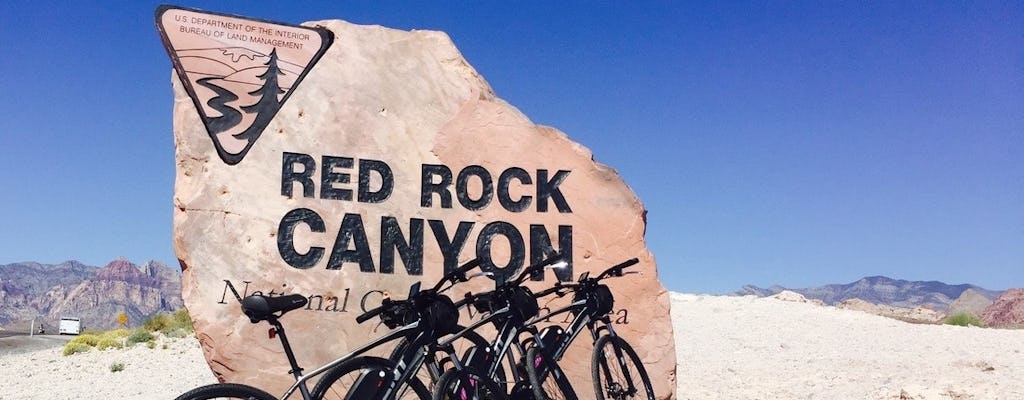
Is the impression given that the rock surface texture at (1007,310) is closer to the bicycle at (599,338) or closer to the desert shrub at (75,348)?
the bicycle at (599,338)

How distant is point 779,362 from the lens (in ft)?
44.0

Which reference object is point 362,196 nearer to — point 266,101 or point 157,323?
point 266,101

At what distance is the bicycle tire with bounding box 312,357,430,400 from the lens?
432 cm

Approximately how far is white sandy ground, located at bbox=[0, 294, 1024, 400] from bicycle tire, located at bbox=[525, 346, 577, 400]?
4.63 metres

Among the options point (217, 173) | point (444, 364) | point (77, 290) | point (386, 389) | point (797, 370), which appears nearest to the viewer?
point (386, 389)

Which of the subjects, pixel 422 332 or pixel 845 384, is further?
pixel 845 384

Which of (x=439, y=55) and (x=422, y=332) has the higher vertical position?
(x=439, y=55)

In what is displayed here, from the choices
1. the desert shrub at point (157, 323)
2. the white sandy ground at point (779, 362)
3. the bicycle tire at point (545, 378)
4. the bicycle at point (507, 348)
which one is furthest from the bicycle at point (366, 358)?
the desert shrub at point (157, 323)

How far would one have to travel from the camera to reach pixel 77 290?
17338 centimetres

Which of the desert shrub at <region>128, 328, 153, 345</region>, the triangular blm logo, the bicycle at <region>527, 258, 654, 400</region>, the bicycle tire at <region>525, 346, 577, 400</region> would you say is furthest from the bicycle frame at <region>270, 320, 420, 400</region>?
the desert shrub at <region>128, 328, 153, 345</region>

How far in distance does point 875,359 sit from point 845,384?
9.17 ft

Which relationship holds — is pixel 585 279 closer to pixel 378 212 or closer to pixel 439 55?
pixel 378 212

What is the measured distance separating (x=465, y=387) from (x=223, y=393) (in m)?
1.40

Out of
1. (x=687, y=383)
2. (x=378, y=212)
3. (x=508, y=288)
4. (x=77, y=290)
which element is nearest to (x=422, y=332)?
(x=508, y=288)
